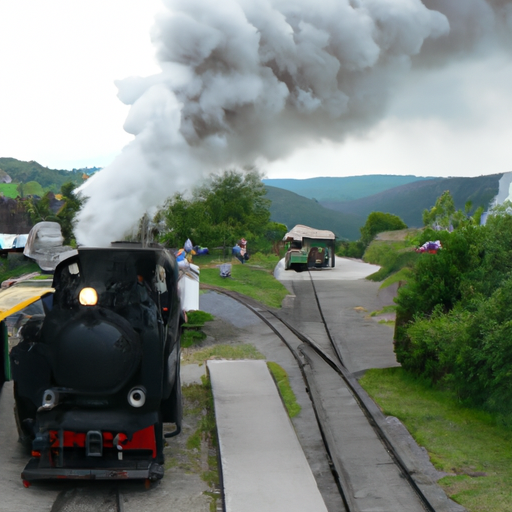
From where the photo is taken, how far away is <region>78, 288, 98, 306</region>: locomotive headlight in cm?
673

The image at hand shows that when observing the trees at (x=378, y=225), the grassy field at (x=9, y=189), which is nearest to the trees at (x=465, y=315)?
the trees at (x=378, y=225)

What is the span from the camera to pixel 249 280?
2806 cm

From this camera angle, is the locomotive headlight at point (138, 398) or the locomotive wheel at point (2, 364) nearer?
the locomotive headlight at point (138, 398)

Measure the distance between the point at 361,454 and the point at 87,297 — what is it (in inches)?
178

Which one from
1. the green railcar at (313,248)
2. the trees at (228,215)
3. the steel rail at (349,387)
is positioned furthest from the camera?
the green railcar at (313,248)

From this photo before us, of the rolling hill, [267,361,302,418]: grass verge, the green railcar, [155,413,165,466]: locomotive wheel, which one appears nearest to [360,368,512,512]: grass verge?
[267,361,302,418]: grass verge

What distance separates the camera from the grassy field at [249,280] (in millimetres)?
24692

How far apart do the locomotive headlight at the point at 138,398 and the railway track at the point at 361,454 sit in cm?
262

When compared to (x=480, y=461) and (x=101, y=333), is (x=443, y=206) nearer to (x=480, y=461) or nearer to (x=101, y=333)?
(x=480, y=461)

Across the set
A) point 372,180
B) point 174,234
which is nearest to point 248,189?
point 174,234

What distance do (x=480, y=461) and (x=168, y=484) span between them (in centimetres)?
413

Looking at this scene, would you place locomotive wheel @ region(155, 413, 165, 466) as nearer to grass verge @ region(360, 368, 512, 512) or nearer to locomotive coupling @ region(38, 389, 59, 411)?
locomotive coupling @ region(38, 389, 59, 411)

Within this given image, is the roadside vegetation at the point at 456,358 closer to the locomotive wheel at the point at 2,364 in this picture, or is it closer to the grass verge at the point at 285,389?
the grass verge at the point at 285,389

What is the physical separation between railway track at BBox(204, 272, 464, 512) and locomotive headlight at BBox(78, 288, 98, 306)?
369 centimetres
